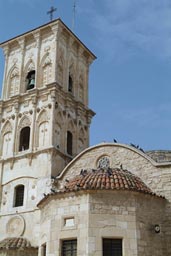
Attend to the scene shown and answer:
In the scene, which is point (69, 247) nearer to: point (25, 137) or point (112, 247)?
point (112, 247)

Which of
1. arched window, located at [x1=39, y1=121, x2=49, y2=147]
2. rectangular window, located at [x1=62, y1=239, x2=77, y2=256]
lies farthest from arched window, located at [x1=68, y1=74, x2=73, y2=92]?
rectangular window, located at [x1=62, y1=239, x2=77, y2=256]

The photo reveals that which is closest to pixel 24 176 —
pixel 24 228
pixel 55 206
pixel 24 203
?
pixel 24 203

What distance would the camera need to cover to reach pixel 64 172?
2175cm

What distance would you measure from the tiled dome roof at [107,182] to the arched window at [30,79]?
35.3 ft

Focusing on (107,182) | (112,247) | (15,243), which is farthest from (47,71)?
(112,247)

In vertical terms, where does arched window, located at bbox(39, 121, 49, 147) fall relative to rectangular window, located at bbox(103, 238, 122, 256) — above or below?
above

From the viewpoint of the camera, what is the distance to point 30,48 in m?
28.2

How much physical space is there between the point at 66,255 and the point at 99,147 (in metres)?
6.78

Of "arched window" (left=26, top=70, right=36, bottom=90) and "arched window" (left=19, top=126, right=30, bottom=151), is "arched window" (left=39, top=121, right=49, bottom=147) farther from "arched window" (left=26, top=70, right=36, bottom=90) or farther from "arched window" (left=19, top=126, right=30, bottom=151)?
"arched window" (left=26, top=70, right=36, bottom=90)

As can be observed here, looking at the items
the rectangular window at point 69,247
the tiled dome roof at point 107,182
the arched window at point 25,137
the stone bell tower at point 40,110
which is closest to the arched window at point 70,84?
the stone bell tower at point 40,110

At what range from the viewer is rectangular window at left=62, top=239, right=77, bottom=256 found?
614 inches

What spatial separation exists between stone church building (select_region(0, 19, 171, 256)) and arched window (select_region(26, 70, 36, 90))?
7 centimetres

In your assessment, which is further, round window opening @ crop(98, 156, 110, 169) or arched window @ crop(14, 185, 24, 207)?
arched window @ crop(14, 185, 24, 207)

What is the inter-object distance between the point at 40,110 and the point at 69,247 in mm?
11121
